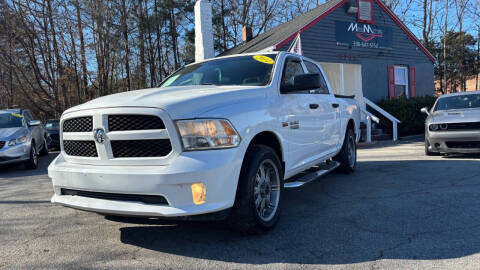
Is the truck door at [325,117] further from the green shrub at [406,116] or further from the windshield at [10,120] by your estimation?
the green shrub at [406,116]

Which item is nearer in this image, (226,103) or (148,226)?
(226,103)

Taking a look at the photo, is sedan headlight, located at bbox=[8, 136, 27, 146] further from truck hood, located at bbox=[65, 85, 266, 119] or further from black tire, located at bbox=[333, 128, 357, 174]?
black tire, located at bbox=[333, 128, 357, 174]

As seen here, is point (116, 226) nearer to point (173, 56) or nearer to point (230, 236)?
point (230, 236)

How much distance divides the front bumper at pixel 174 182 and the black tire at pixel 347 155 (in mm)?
3662

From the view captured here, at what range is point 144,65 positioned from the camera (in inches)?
1090

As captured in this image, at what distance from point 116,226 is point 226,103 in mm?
1888

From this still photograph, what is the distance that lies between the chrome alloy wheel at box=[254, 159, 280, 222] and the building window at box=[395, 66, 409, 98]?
15.2 m

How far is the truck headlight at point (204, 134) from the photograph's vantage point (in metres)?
2.80

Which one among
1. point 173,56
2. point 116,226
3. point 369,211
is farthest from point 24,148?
point 173,56

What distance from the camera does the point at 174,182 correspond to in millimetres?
2678

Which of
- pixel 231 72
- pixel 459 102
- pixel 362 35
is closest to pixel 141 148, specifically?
pixel 231 72

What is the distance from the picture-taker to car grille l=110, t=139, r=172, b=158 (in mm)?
2830

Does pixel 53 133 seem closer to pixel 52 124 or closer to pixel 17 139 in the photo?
pixel 52 124

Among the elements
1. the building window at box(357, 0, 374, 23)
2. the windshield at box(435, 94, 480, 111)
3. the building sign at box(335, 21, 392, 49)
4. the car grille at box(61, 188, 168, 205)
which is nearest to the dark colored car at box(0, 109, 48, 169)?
the car grille at box(61, 188, 168, 205)
